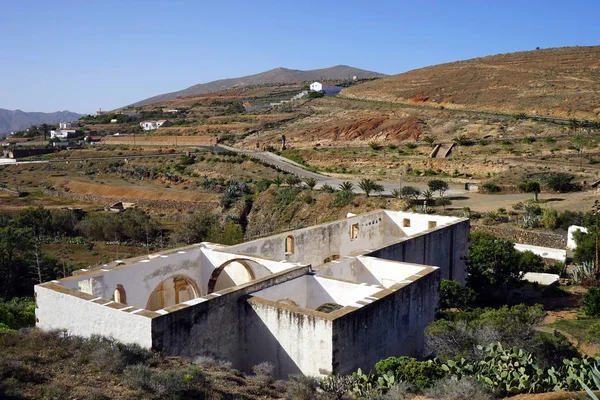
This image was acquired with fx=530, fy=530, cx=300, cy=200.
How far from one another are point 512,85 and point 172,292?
6042 centimetres

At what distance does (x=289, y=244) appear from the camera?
50.6ft

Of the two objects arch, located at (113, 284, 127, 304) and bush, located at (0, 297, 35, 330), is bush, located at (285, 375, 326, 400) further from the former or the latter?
bush, located at (0, 297, 35, 330)

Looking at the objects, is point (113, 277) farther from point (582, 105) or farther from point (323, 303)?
point (582, 105)

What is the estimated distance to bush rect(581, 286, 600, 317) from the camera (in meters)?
16.3

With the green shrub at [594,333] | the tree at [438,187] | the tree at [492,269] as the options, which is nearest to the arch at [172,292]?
the green shrub at [594,333]

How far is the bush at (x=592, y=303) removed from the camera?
16266 mm

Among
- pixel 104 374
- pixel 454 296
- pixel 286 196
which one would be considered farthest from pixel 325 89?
pixel 104 374

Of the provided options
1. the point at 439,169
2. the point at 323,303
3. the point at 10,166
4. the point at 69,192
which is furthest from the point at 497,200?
the point at 10,166

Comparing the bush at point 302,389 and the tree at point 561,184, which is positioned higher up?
the tree at point 561,184

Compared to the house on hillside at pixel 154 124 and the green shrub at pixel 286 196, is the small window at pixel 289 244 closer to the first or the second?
the green shrub at pixel 286 196

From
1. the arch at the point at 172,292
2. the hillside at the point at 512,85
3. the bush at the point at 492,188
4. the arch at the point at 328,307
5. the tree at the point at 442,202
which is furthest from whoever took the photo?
the hillside at the point at 512,85

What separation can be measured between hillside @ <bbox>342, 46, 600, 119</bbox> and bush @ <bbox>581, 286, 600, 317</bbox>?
3967cm

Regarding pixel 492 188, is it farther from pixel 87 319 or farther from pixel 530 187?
pixel 87 319

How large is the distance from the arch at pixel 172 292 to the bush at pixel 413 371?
6.09 m
